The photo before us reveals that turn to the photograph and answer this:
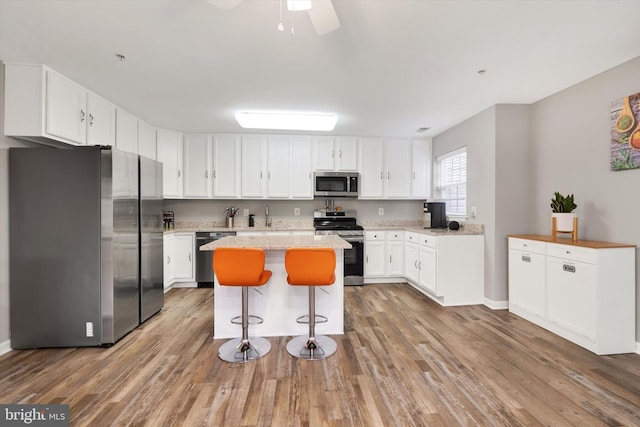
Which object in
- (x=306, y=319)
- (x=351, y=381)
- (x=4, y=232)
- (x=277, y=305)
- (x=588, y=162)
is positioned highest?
(x=588, y=162)

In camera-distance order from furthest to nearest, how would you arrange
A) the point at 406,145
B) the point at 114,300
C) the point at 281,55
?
1. the point at 406,145
2. the point at 114,300
3. the point at 281,55

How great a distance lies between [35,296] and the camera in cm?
254

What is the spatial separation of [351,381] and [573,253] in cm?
230

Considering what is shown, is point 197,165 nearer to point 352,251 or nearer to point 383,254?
point 352,251

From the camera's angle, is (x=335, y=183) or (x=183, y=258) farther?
(x=335, y=183)

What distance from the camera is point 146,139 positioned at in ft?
13.8

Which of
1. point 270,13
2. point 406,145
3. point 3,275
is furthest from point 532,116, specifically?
point 3,275

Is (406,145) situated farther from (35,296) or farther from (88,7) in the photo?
(35,296)

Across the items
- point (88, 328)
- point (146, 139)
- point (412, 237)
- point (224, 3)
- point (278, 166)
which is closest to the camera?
point (224, 3)

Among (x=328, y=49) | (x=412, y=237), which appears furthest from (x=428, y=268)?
(x=328, y=49)

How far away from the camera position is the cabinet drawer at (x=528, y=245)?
3.02m

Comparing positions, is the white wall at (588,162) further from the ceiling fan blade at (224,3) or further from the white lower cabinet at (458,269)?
the ceiling fan blade at (224,3)

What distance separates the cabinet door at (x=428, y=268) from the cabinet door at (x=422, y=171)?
1.32 meters

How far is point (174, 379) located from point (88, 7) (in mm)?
2529
